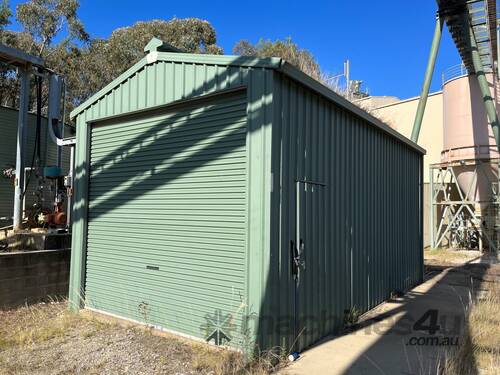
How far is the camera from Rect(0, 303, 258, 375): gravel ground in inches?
185

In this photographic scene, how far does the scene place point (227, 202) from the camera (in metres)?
5.28

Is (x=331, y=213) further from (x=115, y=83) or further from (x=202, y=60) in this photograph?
(x=115, y=83)

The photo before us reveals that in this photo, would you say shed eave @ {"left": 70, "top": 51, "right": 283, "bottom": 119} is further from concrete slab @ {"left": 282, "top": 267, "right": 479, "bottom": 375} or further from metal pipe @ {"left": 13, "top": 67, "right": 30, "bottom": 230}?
metal pipe @ {"left": 13, "top": 67, "right": 30, "bottom": 230}

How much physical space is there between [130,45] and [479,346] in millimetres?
21144

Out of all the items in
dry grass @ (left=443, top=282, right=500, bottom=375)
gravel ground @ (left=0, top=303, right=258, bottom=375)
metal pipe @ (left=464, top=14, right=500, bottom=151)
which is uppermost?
metal pipe @ (left=464, top=14, right=500, bottom=151)

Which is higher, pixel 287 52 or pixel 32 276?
pixel 287 52

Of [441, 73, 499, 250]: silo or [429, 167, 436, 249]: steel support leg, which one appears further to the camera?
[429, 167, 436, 249]: steel support leg

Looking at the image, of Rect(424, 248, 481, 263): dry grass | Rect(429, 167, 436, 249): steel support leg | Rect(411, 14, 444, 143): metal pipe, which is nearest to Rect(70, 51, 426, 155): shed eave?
Rect(424, 248, 481, 263): dry grass

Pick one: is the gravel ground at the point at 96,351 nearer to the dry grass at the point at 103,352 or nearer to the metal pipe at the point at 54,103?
the dry grass at the point at 103,352

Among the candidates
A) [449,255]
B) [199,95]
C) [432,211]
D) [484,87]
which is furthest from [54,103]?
[432,211]

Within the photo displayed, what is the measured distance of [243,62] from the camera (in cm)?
504

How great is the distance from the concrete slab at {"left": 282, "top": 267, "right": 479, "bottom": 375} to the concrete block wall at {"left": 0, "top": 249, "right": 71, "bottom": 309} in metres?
4.96

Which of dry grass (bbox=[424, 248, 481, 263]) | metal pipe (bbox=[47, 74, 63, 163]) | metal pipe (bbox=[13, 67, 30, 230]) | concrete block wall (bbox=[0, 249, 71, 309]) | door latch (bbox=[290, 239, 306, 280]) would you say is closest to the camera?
door latch (bbox=[290, 239, 306, 280])

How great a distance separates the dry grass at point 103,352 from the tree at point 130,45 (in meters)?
17.9
